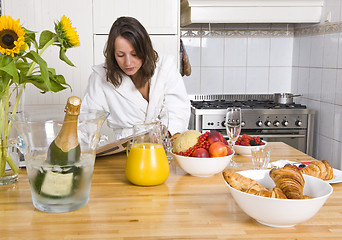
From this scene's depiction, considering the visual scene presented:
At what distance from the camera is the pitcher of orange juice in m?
1.17

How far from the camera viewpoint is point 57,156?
973 millimetres

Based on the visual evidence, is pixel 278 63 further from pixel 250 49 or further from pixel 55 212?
pixel 55 212

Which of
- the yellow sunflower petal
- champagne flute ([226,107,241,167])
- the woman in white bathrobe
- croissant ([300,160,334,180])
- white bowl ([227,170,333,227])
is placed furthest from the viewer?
the woman in white bathrobe

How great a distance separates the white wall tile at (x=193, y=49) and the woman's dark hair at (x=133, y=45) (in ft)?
4.51

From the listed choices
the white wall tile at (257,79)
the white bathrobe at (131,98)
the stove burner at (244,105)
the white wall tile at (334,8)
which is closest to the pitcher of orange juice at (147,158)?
the white bathrobe at (131,98)

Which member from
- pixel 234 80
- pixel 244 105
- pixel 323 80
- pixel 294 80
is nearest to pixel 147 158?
pixel 244 105

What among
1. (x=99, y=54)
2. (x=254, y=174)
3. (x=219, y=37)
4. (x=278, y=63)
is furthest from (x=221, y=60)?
(x=254, y=174)

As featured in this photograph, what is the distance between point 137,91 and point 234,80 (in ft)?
5.11

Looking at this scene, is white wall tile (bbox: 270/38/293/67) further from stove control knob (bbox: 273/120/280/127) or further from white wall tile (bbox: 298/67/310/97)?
stove control knob (bbox: 273/120/280/127)

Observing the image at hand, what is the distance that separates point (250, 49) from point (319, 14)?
65 cm

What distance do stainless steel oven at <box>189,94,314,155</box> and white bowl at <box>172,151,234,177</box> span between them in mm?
1723

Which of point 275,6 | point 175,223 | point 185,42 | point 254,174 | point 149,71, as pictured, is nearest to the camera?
point 175,223

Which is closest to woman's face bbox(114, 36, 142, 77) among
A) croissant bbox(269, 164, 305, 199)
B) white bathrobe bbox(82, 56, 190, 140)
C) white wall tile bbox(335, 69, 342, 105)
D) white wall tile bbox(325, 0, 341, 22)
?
white bathrobe bbox(82, 56, 190, 140)

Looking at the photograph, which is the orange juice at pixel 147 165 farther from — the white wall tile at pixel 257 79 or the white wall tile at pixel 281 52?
the white wall tile at pixel 281 52
